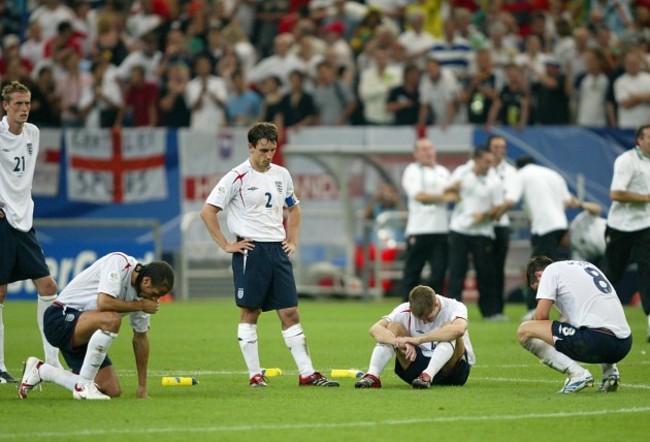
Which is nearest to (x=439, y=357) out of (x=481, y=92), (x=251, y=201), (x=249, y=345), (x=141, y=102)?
(x=249, y=345)

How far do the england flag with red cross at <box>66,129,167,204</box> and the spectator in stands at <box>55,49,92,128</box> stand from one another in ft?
3.06

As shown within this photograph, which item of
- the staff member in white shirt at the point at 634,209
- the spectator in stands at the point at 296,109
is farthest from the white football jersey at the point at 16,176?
the spectator in stands at the point at 296,109

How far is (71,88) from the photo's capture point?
2609 cm

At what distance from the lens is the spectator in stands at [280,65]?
26.2 metres

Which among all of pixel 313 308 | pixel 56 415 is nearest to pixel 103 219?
pixel 313 308

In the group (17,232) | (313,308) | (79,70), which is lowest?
(313,308)

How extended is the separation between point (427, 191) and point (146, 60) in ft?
Result: 28.1

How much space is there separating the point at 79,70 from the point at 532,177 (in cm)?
1020

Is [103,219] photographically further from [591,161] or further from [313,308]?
[591,161]

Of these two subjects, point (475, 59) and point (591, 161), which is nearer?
point (591, 161)

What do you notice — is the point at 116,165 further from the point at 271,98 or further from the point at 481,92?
the point at 481,92

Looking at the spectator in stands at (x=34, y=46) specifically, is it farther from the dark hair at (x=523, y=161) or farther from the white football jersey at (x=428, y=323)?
the white football jersey at (x=428, y=323)

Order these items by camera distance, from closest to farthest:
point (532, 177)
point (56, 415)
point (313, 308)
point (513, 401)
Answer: point (56, 415) < point (513, 401) < point (532, 177) < point (313, 308)

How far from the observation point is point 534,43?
977 inches
